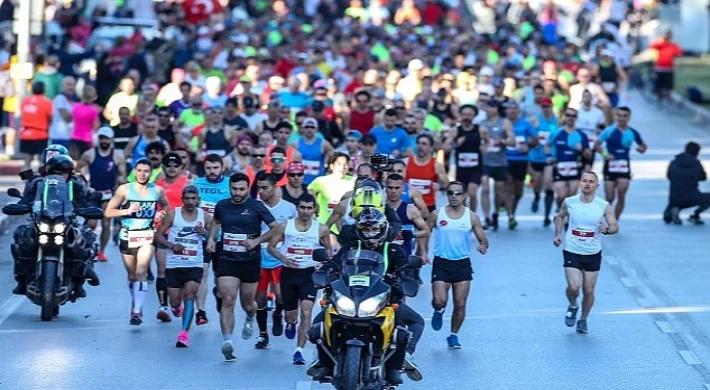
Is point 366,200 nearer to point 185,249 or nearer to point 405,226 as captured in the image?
point 185,249

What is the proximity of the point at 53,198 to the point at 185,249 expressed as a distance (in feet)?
5.64

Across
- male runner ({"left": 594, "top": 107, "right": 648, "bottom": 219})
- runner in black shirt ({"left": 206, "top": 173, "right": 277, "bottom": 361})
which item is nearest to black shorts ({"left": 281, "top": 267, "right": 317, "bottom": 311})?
runner in black shirt ({"left": 206, "top": 173, "right": 277, "bottom": 361})

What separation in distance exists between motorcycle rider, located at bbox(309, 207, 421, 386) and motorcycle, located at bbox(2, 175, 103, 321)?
439 cm

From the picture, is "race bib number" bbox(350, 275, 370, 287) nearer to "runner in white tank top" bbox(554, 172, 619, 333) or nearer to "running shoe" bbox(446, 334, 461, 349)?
"running shoe" bbox(446, 334, 461, 349)

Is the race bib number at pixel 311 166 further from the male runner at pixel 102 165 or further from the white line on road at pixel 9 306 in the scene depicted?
the white line on road at pixel 9 306

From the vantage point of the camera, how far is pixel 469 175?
2455cm

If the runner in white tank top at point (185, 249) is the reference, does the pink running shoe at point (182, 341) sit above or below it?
below

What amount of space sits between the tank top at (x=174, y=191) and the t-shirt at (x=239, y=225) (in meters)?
2.37

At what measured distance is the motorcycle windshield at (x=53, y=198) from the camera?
1767 centimetres

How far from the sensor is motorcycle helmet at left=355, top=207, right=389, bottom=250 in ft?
45.3

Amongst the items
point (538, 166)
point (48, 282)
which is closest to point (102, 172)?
point (48, 282)

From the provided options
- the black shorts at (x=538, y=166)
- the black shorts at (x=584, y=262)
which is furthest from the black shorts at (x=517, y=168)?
the black shorts at (x=584, y=262)

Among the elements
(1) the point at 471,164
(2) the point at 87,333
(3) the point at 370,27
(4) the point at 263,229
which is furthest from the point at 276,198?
(3) the point at 370,27

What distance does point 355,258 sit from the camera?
13.6m
